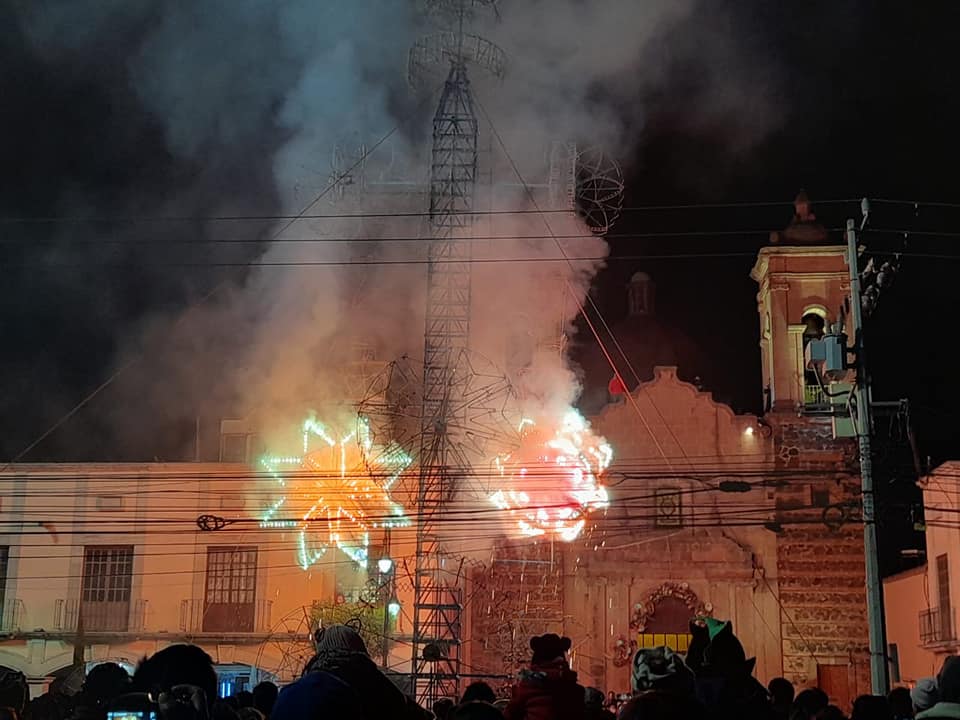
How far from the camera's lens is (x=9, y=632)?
35.2 meters

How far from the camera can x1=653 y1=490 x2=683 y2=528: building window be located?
33.8m

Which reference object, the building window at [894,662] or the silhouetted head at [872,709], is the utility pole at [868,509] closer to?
the silhouetted head at [872,709]

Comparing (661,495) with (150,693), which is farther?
(661,495)

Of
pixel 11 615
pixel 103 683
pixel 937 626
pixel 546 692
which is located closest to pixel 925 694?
pixel 546 692

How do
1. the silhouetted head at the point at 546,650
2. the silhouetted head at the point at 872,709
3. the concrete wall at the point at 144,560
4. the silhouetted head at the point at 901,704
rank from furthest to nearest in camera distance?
the concrete wall at the point at 144,560
the silhouetted head at the point at 901,704
the silhouetted head at the point at 872,709
the silhouetted head at the point at 546,650

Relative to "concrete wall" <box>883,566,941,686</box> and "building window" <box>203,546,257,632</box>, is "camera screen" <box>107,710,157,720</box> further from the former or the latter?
"building window" <box>203,546,257,632</box>

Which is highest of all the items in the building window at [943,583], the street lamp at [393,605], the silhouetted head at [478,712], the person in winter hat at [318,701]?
the building window at [943,583]

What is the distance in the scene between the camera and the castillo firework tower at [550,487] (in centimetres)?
3278

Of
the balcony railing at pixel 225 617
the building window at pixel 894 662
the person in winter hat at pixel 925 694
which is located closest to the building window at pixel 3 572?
the balcony railing at pixel 225 617

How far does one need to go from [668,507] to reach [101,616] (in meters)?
17.6

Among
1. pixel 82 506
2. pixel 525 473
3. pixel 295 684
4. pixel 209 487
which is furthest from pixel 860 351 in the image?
pixel 82 506

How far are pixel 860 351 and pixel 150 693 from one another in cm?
1630

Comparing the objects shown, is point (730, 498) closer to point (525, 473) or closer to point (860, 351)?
point (525, 473)

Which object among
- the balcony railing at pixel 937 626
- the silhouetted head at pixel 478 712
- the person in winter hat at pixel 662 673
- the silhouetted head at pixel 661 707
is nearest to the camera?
the silhouetted head at pixel 661 707
